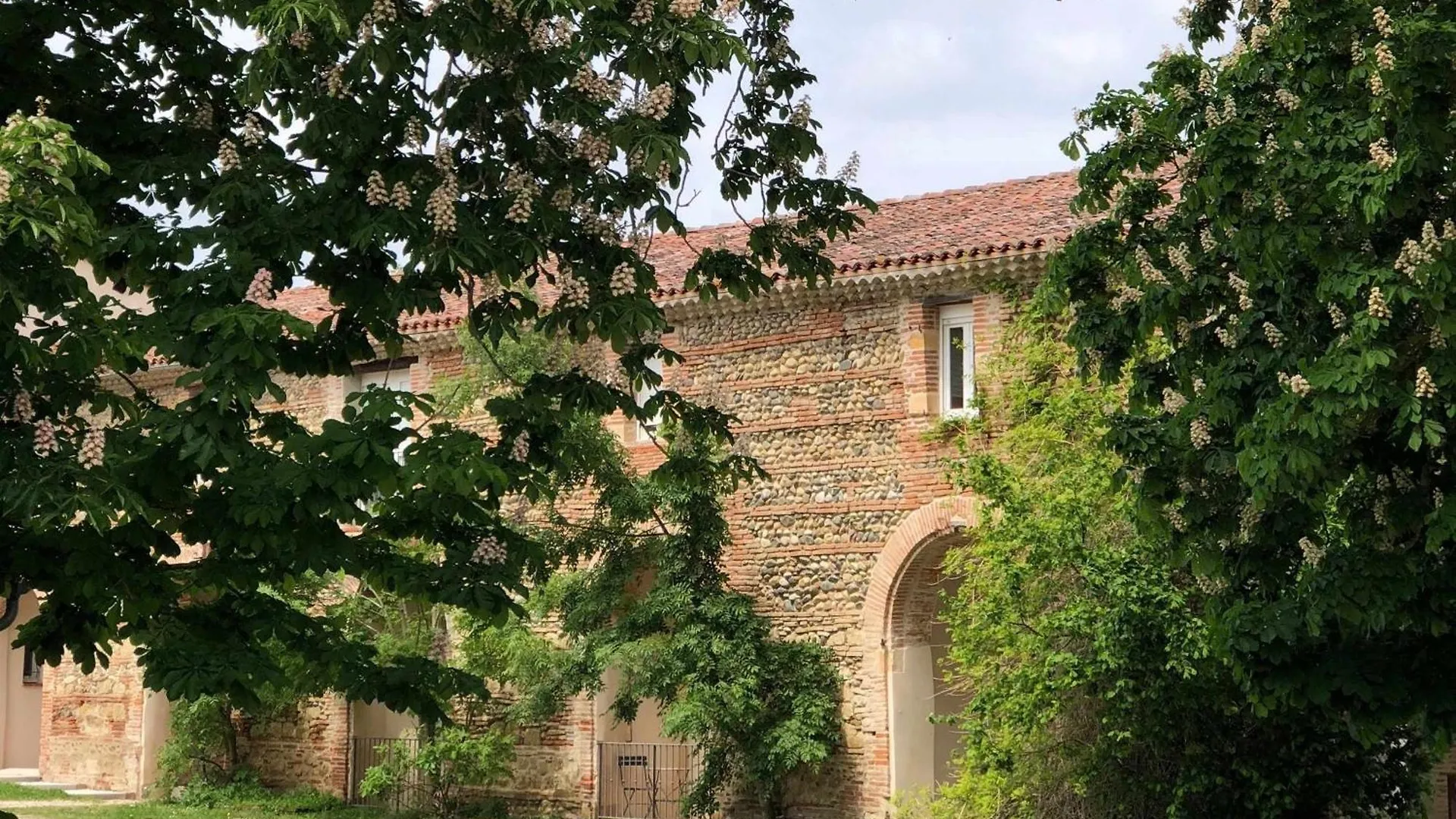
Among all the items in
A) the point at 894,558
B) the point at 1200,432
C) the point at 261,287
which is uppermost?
the point at 261,287

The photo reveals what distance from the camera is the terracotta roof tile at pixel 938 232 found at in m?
18.1

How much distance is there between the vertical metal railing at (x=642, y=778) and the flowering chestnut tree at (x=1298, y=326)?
1013 centimetres

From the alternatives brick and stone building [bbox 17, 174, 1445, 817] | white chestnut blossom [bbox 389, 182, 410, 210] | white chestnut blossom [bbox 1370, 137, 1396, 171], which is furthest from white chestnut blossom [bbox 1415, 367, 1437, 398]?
brick and stone building [bbox 17, 174, 1445, 817]

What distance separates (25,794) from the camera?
82.2ft

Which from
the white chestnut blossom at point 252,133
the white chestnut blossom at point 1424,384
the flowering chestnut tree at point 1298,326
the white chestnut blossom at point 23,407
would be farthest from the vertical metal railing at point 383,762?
the white chestnut blossom at point 1424,384

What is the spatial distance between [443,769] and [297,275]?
13.3 m

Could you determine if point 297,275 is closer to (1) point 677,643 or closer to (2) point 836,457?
(1) point 677,643

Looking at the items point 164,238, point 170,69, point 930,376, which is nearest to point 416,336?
point 930,376

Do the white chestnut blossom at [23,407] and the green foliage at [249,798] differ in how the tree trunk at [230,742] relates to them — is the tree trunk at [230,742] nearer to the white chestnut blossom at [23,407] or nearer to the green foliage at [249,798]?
the green foliage at [249,798]

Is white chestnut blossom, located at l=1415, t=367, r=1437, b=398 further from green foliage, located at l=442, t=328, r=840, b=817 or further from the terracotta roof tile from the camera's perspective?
green foliage, located at l=442, t=328, r=840, b=817

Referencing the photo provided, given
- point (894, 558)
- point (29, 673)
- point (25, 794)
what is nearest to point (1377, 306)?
point (894, 558)

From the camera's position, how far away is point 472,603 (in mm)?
8969

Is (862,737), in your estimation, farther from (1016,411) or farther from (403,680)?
(403,680)

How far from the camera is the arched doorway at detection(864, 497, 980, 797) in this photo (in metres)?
18.6
